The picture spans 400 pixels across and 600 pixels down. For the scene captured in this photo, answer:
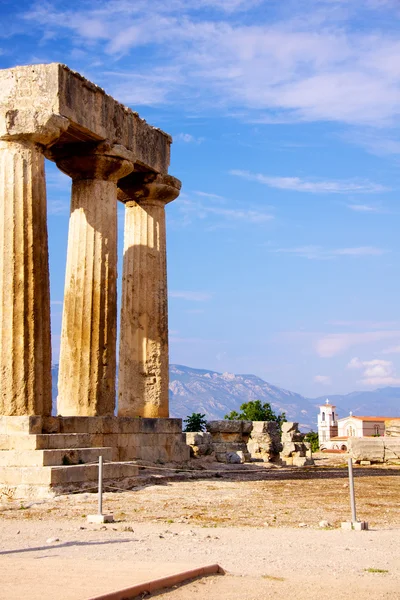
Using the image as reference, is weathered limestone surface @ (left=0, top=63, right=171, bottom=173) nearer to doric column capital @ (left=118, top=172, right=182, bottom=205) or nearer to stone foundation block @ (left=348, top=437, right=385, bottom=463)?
doric column capital @ (left=118, top=172, right=182, bottom=205)

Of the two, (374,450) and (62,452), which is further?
(374,450)

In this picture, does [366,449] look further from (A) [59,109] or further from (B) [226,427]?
(A) [59,109]

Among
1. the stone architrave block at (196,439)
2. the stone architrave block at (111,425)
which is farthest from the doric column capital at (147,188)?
the stone architrave block at (196,439)

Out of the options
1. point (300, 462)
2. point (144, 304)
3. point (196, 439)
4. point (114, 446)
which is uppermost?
point (144, 304)

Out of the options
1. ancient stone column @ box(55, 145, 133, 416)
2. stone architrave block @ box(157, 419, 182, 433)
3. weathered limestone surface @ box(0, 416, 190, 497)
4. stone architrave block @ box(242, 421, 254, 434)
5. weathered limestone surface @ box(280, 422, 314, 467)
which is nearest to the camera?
weathered limestone surface @ box(0, 416, 190, 497)

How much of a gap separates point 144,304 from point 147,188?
10.2 ft

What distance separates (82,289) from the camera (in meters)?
20.5

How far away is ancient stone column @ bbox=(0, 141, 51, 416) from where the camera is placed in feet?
57.1

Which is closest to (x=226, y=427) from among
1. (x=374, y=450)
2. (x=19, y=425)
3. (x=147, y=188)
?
(x=374, y=450)

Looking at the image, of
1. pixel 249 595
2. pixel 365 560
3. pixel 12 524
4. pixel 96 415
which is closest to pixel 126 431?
pixel 96 415

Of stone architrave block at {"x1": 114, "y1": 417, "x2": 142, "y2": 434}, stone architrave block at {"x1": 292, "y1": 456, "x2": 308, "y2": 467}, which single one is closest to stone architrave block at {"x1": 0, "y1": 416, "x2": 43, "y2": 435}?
stone architrave block at {"x1": 114, "y1": 417, "x2": 142, "y2": 434}

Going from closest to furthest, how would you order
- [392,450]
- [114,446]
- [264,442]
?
[114,446] < [264,442] < [392,450]

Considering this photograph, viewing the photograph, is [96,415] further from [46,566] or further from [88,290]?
[46,566]

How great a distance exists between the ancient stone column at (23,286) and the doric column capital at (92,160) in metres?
2.34
